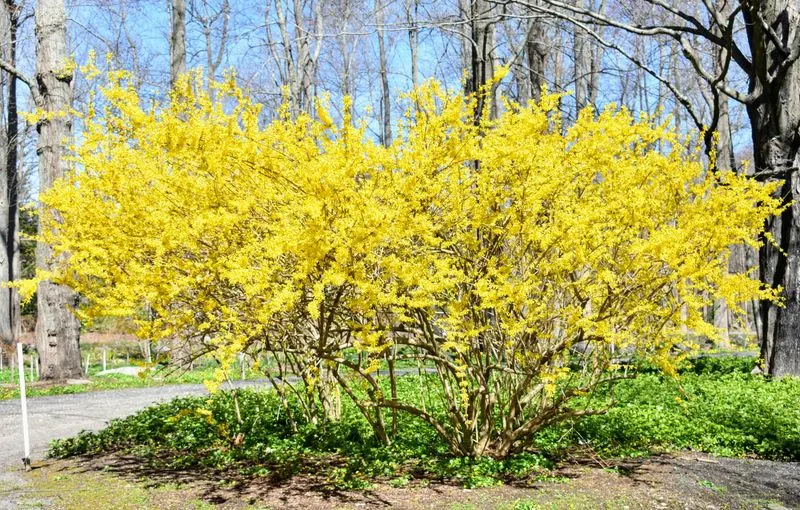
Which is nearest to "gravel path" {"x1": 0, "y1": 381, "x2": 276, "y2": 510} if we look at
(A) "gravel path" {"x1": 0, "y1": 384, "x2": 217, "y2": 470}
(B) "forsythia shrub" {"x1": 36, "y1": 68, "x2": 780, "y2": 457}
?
(A) "gravel path" {"x1": 0, "y1": 384, "x2": 217, "y2": 470}

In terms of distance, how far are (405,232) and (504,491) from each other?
1.75 metres

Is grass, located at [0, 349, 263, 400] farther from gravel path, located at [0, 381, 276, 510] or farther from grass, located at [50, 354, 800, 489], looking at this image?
grass, located at [50, 354, 800, 489]

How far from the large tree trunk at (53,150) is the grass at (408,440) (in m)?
4.54

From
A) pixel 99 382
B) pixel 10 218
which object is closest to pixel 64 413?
pixel 99 382

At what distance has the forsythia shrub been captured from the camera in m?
3.86

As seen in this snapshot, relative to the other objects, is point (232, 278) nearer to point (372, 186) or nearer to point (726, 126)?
point (372, 186)

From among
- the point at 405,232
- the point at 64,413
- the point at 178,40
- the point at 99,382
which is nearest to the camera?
the point at 405,232

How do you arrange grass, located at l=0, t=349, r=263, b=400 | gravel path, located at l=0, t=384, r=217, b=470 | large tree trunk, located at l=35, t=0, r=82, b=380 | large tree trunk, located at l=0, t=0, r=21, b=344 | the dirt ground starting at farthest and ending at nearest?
large tree trunk, located at l=0, t=0, r=21, b=344 → grass, located at l=0, t=349, r=263, b=400 → large tree trunk, located at l=35, t=0, r=82, b=380 → gravel path, located at l=0, t=384, r=217, b=470 → the dirt ground

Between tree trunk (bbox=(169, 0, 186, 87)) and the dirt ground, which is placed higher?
tree trunk (bbox=(169, 0, 186, 87))

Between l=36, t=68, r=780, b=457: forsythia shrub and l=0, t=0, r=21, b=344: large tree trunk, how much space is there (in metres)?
15.1

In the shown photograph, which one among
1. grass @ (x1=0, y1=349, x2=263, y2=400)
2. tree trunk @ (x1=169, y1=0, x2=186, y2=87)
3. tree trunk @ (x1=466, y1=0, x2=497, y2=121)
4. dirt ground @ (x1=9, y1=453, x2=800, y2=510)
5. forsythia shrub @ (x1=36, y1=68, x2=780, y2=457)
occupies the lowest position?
grass @ (x1=0, y1=349, x2=263, y2=400)

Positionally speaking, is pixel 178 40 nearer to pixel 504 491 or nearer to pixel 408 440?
pixel 408 440

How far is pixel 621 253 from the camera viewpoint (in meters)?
4.47

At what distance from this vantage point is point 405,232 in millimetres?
3871
